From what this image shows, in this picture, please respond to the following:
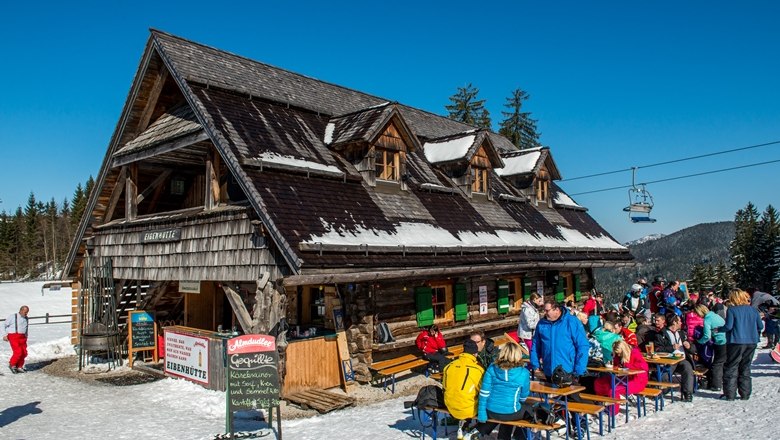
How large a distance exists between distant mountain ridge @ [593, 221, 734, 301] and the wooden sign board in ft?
332

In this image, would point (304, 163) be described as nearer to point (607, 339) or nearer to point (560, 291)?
point (607, 339)

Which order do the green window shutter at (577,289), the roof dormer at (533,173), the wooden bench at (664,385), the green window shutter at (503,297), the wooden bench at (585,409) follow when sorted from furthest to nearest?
the roof dormer at (533,173)
the green window shutter at (577,289)
the green window shutter at (503,297)
the wooden bench at (664,385)
the wooden bench at (585,409)

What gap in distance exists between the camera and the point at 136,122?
57.5 feet

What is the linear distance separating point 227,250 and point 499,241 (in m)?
7.82

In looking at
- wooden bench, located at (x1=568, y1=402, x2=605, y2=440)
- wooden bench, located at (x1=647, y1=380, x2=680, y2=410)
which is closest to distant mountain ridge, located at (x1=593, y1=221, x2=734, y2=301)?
wooden bench, located at (x1=647, y1=380, x2=680, y2=410)

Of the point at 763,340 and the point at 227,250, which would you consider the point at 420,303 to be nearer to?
the point at 227,250

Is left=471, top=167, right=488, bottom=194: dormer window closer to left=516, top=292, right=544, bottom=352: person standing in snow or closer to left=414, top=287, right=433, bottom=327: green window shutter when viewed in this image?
left=414, top=287, right=433, bottom=327: green window shutter

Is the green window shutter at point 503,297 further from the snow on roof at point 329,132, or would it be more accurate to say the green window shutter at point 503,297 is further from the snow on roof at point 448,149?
the snow on roof at point 329,132

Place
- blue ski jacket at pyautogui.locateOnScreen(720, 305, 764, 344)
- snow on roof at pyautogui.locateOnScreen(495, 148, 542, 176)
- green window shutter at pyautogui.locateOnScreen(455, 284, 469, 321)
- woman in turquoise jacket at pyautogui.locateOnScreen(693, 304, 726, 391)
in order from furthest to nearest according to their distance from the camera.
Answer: snow on roof at pyautogui.locateOnScreen(495, 148, 542, 176) → green window shutter at pyautogui.locateOnScreen(455, 284, 469, 321) → woman in turquoise jacket at pyautogui.locateOnScreen(693, 304, 726, 391) → blue ski jacket at pyautogui.locateOnScreen(720, 305, 764, 344)

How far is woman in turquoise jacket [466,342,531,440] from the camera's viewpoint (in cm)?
781

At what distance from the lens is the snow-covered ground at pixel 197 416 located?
31.3ft

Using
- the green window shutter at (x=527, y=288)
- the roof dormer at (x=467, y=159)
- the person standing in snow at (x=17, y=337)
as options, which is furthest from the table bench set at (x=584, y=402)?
the person standing in snow at (x=17, y=337)

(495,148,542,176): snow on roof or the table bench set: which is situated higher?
(495,148,542,176): snow on roof

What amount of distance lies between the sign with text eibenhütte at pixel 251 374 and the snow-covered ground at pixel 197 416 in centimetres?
84
